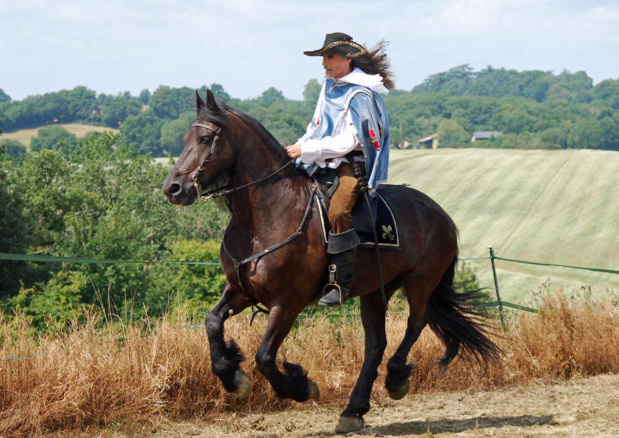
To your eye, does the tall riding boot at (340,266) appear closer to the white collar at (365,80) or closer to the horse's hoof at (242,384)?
the horse's hoof at (242,384)

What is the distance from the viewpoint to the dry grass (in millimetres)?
5695

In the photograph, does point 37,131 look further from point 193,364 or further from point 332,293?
point 332,293

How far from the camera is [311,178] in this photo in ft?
19.2

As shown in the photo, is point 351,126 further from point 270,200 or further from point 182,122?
point 182,122

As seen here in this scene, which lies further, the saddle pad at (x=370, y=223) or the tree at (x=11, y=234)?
the tree at (x=11, y=234)

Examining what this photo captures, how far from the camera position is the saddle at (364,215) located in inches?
222

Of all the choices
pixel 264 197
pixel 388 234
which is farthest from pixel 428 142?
pixel 264 197

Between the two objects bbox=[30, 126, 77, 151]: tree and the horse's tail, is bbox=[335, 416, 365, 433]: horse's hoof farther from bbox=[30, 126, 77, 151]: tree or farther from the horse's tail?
bbox=[30, 126, 77, 151]: tree

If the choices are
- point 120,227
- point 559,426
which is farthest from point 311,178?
point 120,227

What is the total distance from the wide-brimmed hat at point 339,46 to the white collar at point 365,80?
0.17 meters

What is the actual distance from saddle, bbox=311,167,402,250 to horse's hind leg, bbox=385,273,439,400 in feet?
1.90

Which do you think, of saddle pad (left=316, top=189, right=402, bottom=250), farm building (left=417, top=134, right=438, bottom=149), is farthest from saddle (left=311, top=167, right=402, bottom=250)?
farm building (left=417, top=134, right=438, bottom=149)

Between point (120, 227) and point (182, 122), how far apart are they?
79.9 metres

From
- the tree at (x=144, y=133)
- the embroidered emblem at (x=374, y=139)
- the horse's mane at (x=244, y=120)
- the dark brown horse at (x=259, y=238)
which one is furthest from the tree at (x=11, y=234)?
the tree at (x=144, y=133)
